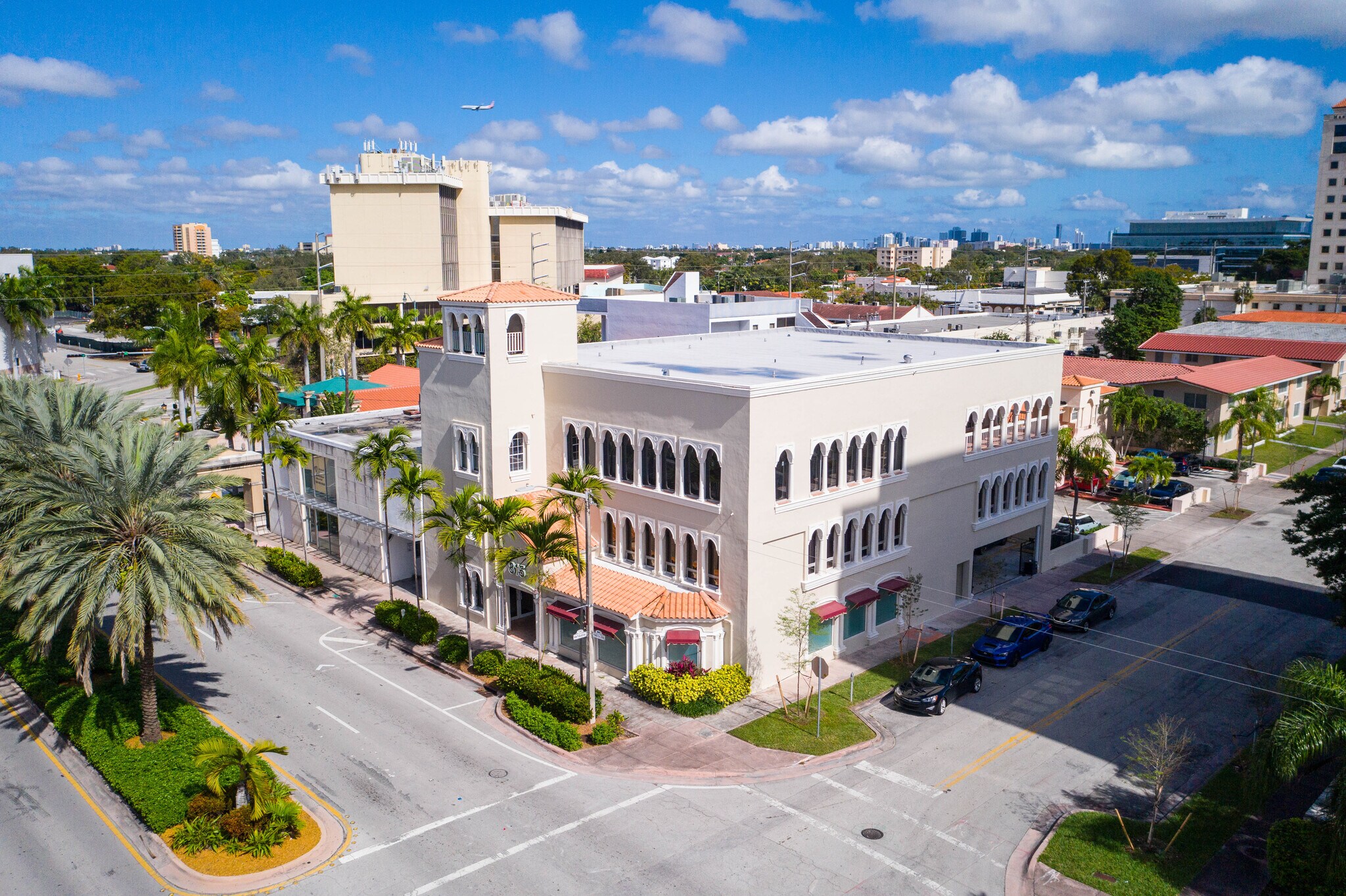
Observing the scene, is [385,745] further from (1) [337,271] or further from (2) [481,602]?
(1) [337,271]

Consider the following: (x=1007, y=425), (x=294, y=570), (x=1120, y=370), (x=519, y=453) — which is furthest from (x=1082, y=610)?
(x=1120, y=370)

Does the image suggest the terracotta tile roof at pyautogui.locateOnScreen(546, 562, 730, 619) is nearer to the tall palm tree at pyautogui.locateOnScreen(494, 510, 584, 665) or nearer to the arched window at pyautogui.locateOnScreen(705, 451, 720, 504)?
the tall palm tree at pyautogui.locateOnScreen(494, 510, 584, 665)

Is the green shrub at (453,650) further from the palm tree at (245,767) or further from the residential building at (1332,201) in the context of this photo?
the residential building at (1332,201)

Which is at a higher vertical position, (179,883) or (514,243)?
(514,243)

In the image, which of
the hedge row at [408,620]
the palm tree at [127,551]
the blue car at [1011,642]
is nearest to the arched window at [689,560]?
the hedge row at [408,620]

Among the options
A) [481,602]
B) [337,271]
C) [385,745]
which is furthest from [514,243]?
[385,745]

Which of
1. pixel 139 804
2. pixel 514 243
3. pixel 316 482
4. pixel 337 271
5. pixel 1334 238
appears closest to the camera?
pixel 139 804
